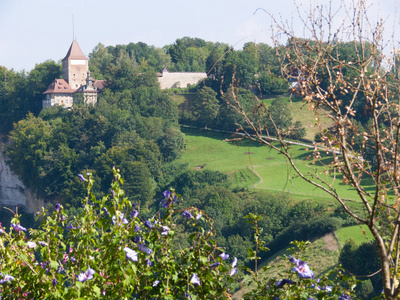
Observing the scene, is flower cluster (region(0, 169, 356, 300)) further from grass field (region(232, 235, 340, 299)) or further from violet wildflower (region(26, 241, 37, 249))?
grass field (region(232, 235, 340, 299))

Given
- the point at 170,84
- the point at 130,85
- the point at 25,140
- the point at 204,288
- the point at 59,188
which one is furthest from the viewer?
the point at 170,84

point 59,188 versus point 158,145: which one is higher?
point 158,145

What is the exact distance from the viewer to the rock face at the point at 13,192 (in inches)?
2381

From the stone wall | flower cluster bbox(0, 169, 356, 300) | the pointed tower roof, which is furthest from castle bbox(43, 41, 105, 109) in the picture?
flower cluster bbox(0, 169, 356, 300)

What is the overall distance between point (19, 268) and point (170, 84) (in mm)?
73595

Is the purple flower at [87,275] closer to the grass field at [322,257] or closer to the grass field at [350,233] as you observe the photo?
the grass field at [322,257]

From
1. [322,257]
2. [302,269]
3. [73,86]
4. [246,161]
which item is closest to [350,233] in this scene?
[322,257]

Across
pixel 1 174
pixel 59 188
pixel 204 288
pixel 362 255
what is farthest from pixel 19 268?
pixel 1 174

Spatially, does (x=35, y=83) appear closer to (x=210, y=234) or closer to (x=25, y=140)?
(x=25, y=140)

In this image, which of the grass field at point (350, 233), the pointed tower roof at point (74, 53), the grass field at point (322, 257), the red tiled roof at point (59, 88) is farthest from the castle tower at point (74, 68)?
the grass field at point (350, 233)

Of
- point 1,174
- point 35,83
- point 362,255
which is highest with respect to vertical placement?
point 35,83

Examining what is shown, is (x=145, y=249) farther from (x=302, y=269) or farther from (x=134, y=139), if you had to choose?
(x=134, y=139)

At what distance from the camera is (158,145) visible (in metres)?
59.7

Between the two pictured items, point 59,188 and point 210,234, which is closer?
point 210,234
